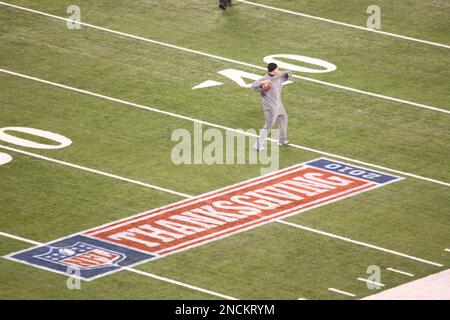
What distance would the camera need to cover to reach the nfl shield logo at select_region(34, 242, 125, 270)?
1934cm

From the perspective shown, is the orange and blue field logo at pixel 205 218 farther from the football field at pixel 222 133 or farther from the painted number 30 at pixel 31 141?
the painted number 30 at pixel 31 141

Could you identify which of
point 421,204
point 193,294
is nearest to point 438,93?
point 421,204

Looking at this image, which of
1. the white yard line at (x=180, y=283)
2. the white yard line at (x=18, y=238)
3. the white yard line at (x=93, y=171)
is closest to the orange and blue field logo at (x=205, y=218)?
the white yard line at (x=18, y=238)

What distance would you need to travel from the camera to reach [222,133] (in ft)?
78.0

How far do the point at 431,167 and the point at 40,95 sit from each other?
7397 millimetres

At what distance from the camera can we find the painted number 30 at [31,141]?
23.3 meters

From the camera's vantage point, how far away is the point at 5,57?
27.2 m

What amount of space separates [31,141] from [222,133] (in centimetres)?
320

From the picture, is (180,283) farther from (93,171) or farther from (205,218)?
(93,171)

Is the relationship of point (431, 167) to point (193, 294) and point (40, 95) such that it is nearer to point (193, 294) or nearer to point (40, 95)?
point (193, 294)

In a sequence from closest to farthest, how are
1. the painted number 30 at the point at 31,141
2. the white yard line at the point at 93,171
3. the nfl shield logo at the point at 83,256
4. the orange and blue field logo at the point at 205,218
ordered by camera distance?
1. the nfl shield logo at the point at 83,256
2. the orange and blue field logo at the point at 205,218
3. the white yard line at the point at 93,171
4. the painted number 30 at the point at 31,141

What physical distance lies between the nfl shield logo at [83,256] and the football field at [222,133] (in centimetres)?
13

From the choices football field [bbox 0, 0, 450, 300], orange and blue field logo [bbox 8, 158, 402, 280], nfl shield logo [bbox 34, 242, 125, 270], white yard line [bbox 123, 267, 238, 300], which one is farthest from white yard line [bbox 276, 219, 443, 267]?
nfl shield logo [bbox 34, 242, 125, 270]

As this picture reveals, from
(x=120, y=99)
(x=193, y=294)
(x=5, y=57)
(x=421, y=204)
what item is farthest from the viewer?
(x=5, y=57)
